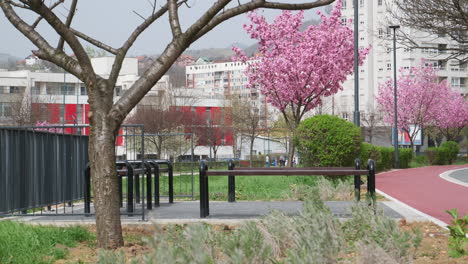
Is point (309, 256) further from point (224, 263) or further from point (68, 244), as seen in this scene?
point (68, 244)

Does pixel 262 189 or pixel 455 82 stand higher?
pixel 455 82

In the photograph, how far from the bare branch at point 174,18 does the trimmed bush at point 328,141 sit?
526 inches

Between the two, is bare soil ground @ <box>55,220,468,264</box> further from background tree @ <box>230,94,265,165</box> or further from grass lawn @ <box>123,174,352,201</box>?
background tree @ <box>230,94,265,165</box>

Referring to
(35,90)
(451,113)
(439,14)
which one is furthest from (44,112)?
(439,14)

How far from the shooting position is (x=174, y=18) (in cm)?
825

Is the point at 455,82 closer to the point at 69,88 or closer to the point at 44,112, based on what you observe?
the point at 69,88

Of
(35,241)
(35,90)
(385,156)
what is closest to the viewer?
(35,241)

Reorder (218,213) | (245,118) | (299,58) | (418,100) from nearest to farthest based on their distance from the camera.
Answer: (218,213), (299,58), (418,100), (245,118)

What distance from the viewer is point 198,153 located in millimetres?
92625

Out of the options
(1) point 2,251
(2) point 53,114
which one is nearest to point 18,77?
(2) point 53,114

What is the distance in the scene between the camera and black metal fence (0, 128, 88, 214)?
11.1m

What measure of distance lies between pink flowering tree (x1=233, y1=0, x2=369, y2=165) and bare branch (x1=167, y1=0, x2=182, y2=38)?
70.1ft

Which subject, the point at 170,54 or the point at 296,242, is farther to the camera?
the point at 170,54

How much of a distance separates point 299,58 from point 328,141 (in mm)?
9600
